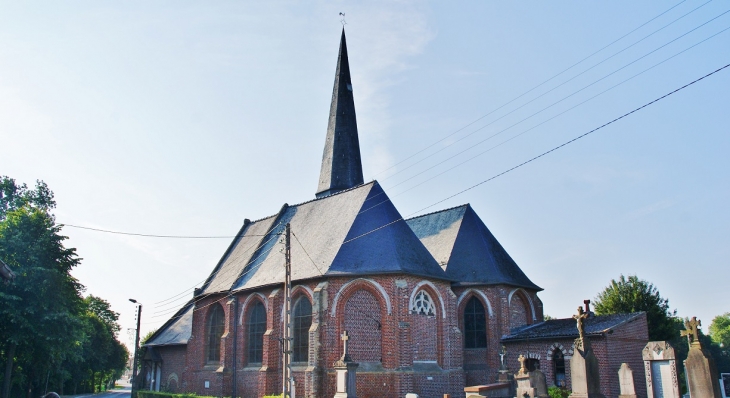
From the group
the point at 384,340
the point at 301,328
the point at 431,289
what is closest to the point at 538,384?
the point at 384,340

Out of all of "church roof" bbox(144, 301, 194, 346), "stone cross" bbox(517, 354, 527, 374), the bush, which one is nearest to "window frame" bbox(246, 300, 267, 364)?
"church roof" bbox(144, 301, 194, 346)

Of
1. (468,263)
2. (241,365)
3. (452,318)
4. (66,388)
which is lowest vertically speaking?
(66,388)

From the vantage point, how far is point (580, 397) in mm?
15484

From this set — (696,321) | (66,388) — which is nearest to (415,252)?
(696,321)

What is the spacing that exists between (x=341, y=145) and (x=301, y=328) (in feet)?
47.2

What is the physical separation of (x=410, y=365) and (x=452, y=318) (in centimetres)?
327

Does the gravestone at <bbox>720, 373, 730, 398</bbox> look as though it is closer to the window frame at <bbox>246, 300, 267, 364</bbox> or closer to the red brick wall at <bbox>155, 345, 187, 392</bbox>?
the window frame at <bbox>246, 300, 267, 364</bbox>

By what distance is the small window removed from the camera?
23930 mm

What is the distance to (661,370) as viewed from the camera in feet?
55.5

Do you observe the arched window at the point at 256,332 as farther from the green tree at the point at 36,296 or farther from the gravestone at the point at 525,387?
the gravestone at the point at 525,387

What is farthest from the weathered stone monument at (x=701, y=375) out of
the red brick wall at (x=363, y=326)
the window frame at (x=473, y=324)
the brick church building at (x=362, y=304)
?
the window frame at (x=473, y=324)

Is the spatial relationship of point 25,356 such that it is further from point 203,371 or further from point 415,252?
point 415,252

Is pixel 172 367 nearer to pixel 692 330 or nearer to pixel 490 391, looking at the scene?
pixel 490 391

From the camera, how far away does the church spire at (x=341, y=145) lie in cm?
3478
